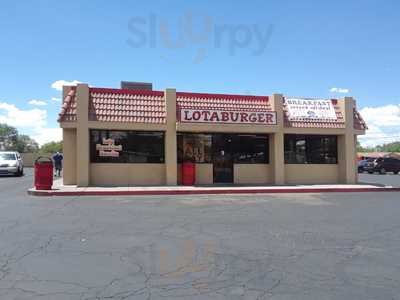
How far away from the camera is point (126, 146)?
744 inches

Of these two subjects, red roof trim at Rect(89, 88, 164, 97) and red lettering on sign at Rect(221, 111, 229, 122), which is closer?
red roof trim at Rect(89, 88, 164, 97)

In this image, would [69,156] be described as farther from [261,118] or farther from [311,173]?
[311,173]

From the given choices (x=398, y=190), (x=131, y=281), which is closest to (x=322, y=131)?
(x=398, y=190)

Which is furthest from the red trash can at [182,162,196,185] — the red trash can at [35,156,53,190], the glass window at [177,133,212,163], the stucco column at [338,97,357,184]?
the stucco column at [338,97,357,184]

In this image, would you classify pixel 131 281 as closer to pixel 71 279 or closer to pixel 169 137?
pixel 71 279

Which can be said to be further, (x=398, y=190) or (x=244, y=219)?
(x=398, y=190)

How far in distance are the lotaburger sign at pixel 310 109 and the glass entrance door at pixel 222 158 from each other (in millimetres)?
3356

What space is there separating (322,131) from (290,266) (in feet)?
50.7

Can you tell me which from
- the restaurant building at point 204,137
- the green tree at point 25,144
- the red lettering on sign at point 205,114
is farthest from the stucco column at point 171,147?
the green tree at point 25,144

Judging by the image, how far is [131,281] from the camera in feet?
17.7

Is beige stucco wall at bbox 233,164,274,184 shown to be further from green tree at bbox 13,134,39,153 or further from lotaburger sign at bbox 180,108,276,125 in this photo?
green tree at bbox 13,134,39,153

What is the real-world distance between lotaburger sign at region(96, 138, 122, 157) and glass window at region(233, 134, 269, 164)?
562cm

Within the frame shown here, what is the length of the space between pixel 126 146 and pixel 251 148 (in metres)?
6.07

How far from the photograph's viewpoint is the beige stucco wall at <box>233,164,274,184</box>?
67.3ft
